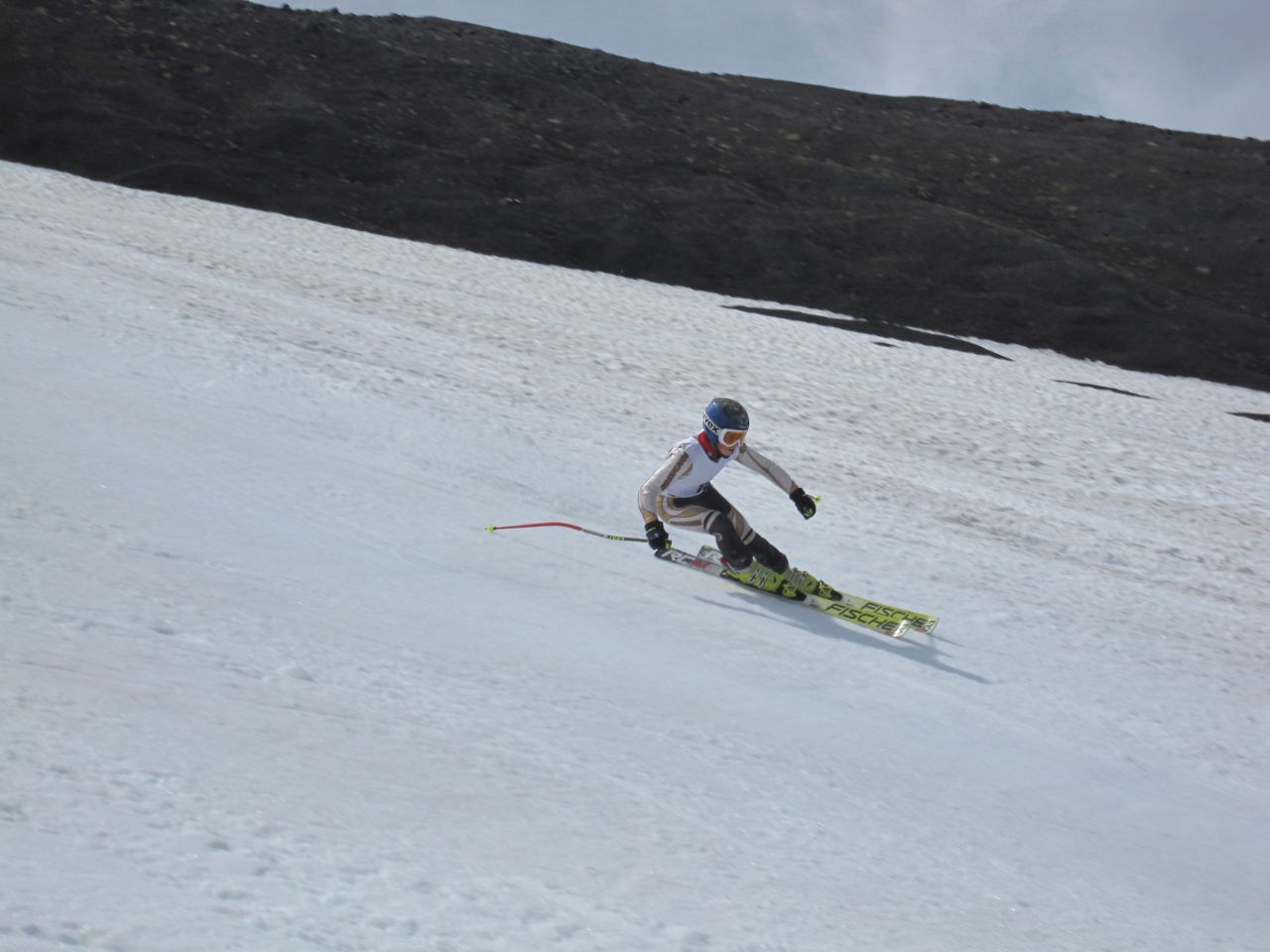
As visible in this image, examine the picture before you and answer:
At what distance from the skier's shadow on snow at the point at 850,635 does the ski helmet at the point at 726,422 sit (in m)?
1.29

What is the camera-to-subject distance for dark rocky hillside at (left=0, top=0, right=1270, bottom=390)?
3238cm

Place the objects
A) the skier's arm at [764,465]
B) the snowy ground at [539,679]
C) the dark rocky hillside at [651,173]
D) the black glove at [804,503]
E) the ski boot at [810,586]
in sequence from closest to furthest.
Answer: the snowy ground at [539,679] < the ski boot at [810,586] < the black glove at [804,503] < the skier's arm at [764,465] < the dark rocky hillside at [651,173]

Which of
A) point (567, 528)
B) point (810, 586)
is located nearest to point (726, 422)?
point (810, 586)

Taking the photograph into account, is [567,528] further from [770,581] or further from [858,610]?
[858,610]

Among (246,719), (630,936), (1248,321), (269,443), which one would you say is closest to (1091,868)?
(630,936)

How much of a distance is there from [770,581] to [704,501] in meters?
0.87

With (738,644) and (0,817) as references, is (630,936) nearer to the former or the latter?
(0,817)

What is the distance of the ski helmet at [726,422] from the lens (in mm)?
9719

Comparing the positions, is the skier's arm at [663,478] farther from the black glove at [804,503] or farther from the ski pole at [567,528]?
the black glove at [804,503]

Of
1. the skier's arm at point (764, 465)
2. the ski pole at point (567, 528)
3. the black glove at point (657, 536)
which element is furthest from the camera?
the skier's arm at point (764, 465)

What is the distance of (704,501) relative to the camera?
9953mm

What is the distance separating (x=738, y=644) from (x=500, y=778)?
11.0 ft

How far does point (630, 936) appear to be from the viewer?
4.09m

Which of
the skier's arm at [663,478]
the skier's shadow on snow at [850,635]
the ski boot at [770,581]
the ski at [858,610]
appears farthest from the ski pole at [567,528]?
the skier's shadow on snow at [850,635]
